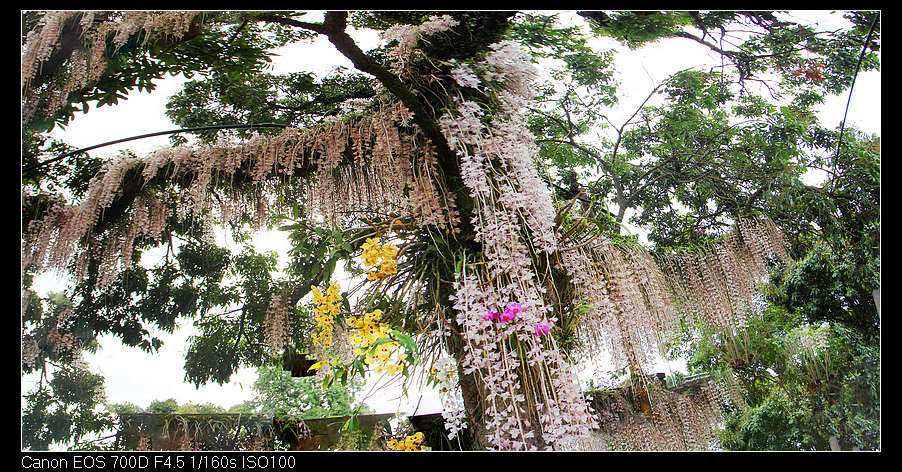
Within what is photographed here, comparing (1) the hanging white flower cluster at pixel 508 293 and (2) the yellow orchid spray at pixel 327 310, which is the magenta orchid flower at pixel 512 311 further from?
(2) the yellow orchid spray at pixel 327 310

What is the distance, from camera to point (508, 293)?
1.13 m

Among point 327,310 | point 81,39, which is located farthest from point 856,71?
point 81,39

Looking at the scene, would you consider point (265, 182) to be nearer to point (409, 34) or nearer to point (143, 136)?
point (143, 136)

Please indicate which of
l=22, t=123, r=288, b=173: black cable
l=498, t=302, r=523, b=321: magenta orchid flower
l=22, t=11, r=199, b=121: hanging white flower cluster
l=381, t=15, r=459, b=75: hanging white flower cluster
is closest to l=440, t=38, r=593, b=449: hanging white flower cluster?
l=498, t=302, r=523, b=321: magenta orchid flower

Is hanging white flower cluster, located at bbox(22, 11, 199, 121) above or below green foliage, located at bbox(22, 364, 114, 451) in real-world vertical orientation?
above

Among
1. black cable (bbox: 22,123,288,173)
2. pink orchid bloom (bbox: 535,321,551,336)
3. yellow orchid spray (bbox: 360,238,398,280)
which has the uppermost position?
black cable (bbox: 22,123,288,173)

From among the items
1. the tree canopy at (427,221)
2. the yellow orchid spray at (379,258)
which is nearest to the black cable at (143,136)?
the tree canopy at (427,221)

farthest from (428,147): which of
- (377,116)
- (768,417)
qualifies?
(768,417)

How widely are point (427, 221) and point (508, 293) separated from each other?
35 centimetres

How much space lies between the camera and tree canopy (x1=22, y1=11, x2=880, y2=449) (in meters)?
1.19

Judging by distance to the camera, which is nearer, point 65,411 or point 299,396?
point 65,411

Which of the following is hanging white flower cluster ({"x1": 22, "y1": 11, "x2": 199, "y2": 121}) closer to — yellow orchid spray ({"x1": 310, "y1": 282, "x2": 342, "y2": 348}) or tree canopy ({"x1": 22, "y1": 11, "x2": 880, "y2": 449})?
tree canopy ({"x1": 22, "y1": 11, "x2": 880, "y2": 449})

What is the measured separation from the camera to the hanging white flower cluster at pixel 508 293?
1.02 m

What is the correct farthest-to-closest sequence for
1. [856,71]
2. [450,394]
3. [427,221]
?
[856,71] < [427,221] < [450,394]
